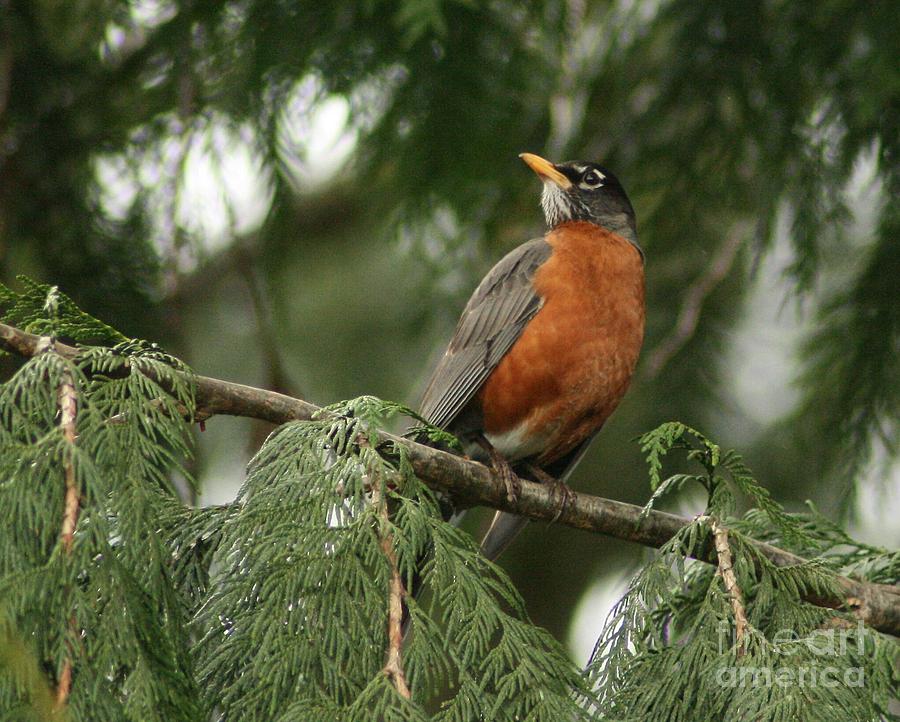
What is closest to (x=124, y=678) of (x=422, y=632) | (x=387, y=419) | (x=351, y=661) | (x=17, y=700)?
(x=17, y=700)

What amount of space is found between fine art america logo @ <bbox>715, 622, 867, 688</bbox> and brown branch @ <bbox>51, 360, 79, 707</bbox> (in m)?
1.11

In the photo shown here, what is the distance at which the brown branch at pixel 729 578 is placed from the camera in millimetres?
1918

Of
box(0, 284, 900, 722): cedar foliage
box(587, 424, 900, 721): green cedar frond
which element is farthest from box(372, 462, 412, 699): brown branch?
box(587, 424, 900, 721): green cedar frond

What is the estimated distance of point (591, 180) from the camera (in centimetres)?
445

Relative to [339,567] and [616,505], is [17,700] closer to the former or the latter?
[339,567]

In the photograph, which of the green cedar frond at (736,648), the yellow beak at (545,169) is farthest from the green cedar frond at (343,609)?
the yellow beak at (545,169)

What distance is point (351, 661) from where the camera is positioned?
1.64 m

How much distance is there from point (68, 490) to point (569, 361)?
2448mm

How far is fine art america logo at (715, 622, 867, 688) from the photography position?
5.86ft

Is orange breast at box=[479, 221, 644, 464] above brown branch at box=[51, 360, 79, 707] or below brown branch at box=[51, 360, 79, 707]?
below

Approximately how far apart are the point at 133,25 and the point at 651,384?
8.17 feet

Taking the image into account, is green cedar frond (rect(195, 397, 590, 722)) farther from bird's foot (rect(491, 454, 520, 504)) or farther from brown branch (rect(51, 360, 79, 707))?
bird's foot (rect(491, 454, 520, 504))

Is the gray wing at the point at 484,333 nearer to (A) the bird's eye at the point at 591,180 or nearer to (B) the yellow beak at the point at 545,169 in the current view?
(B) the yellow beak at the point at 545,169

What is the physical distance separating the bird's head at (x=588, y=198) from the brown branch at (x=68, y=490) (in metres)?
3.03
